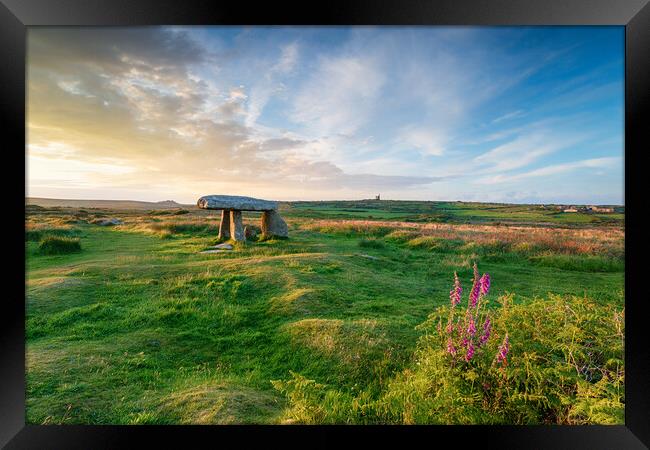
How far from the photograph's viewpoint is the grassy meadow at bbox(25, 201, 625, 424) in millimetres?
2621

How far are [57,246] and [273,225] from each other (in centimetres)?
734

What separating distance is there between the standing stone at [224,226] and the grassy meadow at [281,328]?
5.19ft

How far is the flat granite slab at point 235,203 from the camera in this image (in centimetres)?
1130

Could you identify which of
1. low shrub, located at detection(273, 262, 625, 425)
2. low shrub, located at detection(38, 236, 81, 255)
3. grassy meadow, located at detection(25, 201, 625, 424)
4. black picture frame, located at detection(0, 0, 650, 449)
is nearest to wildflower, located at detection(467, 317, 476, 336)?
low shrub, located at detection(273, 262, 625, 425)

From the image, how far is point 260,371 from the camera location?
3.56 metres

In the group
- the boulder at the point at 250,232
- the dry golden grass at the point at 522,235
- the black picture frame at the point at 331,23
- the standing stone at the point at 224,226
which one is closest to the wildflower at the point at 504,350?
the black picture frame at the point at 331,23

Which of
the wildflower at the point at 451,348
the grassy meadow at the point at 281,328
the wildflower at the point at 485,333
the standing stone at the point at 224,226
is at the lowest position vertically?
the grassy meadow at the point at 281,328

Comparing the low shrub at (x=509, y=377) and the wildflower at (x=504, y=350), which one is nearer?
the wildflower at (x=504, y=350)

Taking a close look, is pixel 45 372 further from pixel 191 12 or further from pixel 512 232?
pixel 512 232

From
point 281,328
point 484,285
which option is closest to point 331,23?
point 484,285

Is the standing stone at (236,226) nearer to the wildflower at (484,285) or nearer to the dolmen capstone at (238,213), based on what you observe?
the dolmen capstone at (238,213)

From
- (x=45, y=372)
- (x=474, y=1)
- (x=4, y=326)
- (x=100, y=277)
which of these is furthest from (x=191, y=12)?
(x=100, y=277)

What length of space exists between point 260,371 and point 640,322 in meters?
3.95

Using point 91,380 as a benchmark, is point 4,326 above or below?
above
